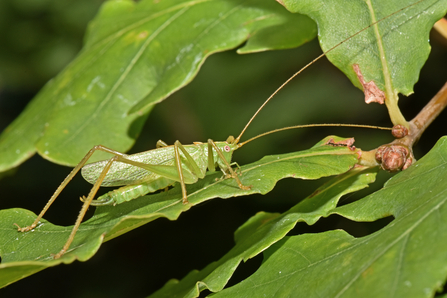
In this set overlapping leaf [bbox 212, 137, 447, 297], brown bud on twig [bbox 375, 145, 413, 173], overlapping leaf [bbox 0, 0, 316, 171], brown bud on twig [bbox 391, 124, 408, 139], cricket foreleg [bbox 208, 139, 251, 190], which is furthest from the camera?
overlapping leaf [bbox 0, 0, 316, 171]

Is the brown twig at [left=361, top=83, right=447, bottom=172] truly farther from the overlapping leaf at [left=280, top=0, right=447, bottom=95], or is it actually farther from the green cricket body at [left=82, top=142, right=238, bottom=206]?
the green cricket body at [left=82, top=142, right=238, bottom=206]

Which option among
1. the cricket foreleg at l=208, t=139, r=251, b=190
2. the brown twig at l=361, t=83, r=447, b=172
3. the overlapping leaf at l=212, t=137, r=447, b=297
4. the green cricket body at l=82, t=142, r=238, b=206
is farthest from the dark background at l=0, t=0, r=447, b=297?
the overlapping leaf at l=212, t=137, r=447, b=297

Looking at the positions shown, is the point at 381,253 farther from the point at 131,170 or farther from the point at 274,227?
the point at 131,170

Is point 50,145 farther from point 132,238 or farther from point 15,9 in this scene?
point 15,9

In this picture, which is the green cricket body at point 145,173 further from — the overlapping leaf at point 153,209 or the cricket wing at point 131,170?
the overlapping leaf at point 153,209

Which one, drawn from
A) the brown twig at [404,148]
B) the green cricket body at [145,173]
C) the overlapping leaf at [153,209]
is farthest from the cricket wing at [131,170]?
the brown twig at [404,148]
